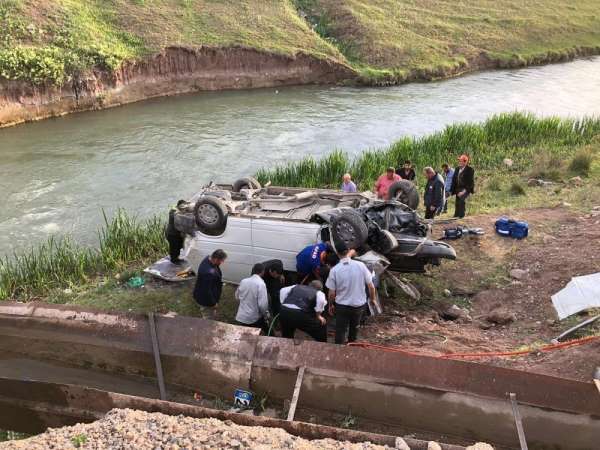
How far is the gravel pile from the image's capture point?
522cm

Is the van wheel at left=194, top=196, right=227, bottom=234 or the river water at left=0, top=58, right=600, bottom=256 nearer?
the van wheel at left=194, top=196, right=227, bottom=234

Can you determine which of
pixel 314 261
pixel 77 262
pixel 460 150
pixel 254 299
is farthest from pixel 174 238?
pixel 460 150

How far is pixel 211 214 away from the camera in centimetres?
872

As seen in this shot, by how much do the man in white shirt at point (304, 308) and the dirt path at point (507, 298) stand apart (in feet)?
3.77

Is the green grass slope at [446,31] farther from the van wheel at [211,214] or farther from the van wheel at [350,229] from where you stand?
the van wheel at [350,229]

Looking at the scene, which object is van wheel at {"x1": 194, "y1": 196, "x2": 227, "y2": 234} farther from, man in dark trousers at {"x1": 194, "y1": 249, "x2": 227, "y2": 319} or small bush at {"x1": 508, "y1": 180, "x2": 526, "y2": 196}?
small bush at {"x1": 508, "y1": 180, "x2": 526, "y2": 196}

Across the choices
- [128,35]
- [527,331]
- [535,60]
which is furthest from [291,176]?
[535,60]

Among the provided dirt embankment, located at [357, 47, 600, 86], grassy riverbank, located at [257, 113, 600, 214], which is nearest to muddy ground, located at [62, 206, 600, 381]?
grassy riverbank, located at [257, 113, 600, 214]

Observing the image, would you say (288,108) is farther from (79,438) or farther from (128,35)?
(79,438)

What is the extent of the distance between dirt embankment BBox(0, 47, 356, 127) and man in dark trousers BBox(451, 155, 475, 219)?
18.5 m

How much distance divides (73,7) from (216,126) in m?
11.1

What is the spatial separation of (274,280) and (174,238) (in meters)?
2.70

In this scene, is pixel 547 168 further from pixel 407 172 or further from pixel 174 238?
pixel 174 238

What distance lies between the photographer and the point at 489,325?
8023mm
